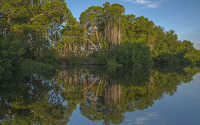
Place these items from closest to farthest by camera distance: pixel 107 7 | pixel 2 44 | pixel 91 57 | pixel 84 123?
1. pixel 84 123
2. pixel 2 44
3. pixel 107 7
4. pixel 91 57

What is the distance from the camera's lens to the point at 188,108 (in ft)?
15.3

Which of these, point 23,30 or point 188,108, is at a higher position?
point 23,30

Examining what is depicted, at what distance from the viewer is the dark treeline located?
64.6ft

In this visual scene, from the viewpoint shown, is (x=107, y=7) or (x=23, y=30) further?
(x=107, y=7)

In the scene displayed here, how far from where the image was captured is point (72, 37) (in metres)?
36.6

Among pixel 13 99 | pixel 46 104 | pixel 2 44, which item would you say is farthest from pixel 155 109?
pixel 2 44

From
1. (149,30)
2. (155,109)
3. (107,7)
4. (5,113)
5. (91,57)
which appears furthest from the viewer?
(149,30)

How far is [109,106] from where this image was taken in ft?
16.0

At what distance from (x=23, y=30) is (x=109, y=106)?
67.6 feet

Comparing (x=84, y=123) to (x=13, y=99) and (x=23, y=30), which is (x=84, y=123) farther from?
(x=23, y=30)

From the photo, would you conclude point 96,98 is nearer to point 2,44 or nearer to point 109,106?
point 109,106

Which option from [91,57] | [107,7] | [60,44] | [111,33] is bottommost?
[91,57]

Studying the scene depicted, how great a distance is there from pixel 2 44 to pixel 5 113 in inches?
405

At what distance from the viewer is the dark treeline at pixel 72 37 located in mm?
19703
